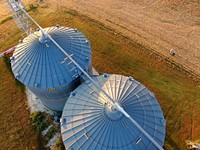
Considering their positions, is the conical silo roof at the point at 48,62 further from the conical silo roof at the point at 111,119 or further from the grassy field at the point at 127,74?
the grassy field at the point at 127,74

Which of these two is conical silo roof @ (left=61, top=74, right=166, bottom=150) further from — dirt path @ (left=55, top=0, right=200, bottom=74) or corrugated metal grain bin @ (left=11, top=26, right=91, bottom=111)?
dirt path @ (left=55, top=0, right=200, bottom=74)

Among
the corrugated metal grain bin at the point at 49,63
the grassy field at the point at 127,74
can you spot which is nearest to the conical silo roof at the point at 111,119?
the corrugated metal grain bin at the point at 49,63

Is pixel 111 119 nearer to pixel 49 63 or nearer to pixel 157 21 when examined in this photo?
pixel 49 63

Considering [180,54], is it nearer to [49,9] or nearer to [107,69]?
[107,69]

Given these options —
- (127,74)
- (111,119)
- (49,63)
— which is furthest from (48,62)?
(127,74)

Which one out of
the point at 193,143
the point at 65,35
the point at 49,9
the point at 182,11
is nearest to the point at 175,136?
the point at 193,143

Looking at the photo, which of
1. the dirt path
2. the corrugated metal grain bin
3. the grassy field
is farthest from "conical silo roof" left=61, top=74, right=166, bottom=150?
the dirt path
